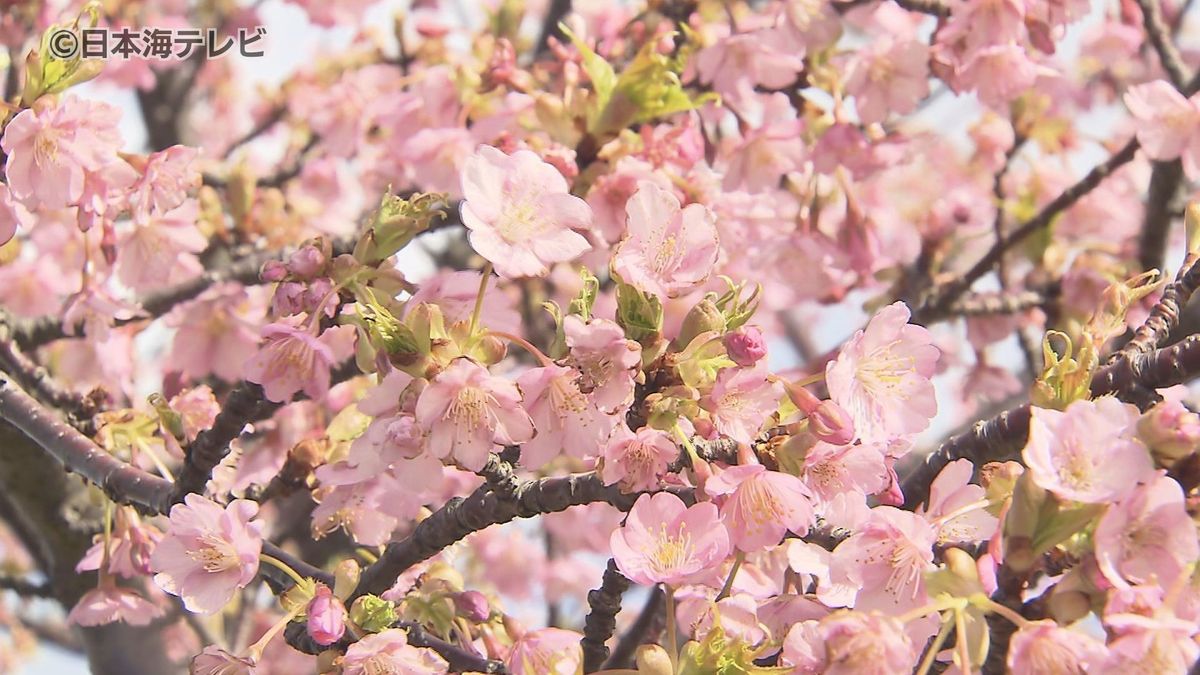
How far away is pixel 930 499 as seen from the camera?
5.60ft

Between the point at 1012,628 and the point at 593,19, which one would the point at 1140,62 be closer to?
the point at 593,19

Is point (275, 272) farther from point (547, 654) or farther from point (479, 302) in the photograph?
point (547, 654)

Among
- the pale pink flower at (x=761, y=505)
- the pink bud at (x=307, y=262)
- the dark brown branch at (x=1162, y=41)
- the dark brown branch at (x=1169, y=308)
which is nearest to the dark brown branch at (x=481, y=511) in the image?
the pale pink flower at (x=761, y=505)

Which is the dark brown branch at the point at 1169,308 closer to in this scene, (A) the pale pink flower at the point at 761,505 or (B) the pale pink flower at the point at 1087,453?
(B) the pale pink flower at the point at 1087,453

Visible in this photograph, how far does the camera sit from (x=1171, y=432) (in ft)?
4.58

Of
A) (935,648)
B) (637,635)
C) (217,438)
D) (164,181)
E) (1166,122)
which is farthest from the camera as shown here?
(1166,122)

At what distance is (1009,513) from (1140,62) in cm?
403

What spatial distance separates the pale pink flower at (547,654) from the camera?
1.59 meters

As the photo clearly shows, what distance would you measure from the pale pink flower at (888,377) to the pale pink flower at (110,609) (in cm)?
136

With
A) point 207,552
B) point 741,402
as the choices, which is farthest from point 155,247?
point 741,402

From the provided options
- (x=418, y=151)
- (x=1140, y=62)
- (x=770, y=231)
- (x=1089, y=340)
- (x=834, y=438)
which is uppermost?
(x=1089, y=340)

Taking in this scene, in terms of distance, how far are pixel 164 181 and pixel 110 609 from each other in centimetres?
78

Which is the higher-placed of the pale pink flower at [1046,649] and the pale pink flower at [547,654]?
the pale pink flower at [1046,649]

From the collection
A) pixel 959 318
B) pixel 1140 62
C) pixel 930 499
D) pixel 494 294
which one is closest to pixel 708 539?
pixel 930 499
